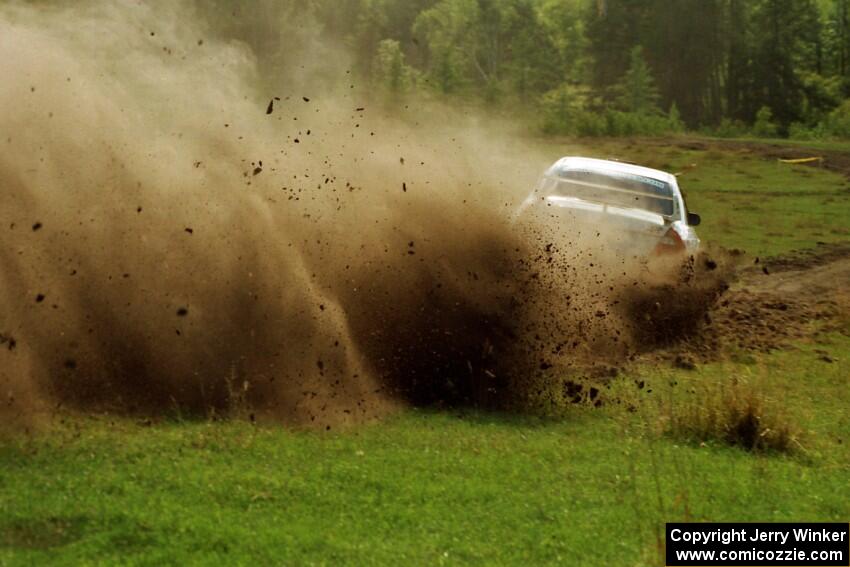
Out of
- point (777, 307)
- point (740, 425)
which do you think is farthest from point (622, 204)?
point (740, 425)

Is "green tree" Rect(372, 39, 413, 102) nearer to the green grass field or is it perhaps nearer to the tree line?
the tree line

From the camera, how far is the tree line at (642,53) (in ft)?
227

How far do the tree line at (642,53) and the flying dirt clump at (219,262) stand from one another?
5177 cm

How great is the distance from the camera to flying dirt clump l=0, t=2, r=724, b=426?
927 centimetres

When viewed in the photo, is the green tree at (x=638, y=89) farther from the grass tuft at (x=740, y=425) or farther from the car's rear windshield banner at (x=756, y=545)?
the car's rear windshield banner at (x=756, y=545)

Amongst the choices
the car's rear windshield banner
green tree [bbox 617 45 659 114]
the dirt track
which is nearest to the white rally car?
the dirt track

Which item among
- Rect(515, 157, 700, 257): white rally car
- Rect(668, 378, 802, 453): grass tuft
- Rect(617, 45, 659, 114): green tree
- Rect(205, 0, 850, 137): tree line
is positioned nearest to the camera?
Rect(668, 378, 802, 453): grass tuft

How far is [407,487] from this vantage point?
25.0ft

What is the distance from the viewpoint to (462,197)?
480 inches

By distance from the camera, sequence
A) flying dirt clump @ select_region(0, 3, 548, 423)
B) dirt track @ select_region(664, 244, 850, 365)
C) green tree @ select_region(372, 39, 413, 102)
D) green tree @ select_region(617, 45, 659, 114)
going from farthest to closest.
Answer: green tree @ select_region(617, 45, 659, 114) → green tree @ select_region(372, 39, 413, 102) → dirt track @ select_region(664, 244, 850, 365) → flying dirt clump @ select_region(0, 3, 548, 423)

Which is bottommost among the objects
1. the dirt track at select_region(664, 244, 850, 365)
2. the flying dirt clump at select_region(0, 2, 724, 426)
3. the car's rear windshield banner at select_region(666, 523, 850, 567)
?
the dirt track at select_region(664, 244, 850, 365)

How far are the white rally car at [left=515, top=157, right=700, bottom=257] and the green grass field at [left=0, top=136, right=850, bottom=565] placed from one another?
300 cm

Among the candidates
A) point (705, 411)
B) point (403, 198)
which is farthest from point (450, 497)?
point (403, 198)

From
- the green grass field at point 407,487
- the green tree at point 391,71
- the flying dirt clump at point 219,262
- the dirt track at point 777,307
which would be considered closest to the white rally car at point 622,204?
the flying dirt clump at point 219,262
